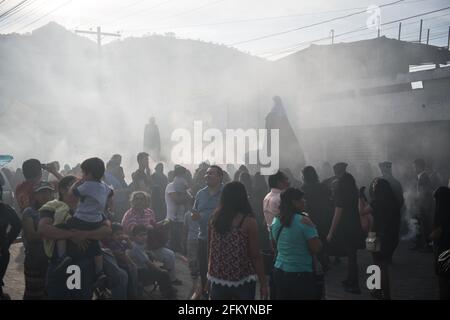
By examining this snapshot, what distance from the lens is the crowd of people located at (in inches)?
166

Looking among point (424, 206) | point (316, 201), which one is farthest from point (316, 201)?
point (424, 206)

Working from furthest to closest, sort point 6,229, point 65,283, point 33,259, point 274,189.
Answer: point 274,189 < point 6,229 < point 33,259 < point 65,283

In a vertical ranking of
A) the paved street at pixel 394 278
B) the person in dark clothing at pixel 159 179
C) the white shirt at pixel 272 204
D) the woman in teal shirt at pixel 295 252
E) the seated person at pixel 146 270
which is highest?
the person in dark clothing at pixel 159 179

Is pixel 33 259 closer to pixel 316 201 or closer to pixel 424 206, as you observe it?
pixel 316 201

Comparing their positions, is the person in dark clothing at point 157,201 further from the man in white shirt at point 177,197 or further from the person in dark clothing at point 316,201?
the person in dark clothing at point 316,201

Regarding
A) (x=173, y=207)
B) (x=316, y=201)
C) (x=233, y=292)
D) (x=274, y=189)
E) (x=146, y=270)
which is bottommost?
(x=146, y=270)

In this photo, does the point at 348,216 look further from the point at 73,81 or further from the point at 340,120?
the point at 73,81

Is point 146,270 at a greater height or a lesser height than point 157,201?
lesser

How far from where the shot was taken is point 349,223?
7184 mm

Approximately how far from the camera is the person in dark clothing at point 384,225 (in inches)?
246

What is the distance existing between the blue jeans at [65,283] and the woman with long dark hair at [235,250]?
1.37 m

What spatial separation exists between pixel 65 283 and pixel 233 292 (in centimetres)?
179

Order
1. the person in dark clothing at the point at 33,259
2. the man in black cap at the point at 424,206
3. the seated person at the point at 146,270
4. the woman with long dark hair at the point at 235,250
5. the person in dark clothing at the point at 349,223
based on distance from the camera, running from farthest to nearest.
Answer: the man in black cap at the point at 424,206
the person in dark clothing at the point at 349,223
the seated person at the point at 146,270
the person in dark clothing at the point at 33,259
the woman with long dark hair at the point at 235,250

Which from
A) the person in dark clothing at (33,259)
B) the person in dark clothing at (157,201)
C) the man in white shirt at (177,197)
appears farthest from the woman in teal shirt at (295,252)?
the person in dark clothing at (157,201)
